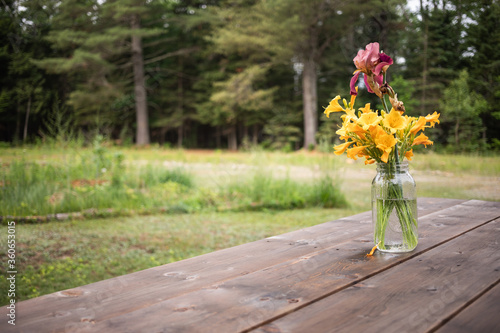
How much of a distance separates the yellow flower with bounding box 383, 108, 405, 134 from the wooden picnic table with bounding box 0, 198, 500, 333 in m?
0.35

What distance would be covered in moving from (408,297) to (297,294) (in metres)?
0.22

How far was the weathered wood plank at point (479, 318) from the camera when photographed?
680 millimetres

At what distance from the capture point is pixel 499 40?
5.36 meters

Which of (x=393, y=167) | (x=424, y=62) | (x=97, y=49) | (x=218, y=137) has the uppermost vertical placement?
(x=97, y=49)

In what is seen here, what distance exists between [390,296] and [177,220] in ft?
10.9

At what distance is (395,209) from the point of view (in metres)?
1.17

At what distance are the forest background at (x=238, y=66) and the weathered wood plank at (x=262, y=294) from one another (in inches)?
215

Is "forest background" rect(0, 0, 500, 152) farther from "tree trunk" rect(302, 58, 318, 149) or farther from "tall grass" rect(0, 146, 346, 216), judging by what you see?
"tall grass" rect(0, 146, 346, 216)

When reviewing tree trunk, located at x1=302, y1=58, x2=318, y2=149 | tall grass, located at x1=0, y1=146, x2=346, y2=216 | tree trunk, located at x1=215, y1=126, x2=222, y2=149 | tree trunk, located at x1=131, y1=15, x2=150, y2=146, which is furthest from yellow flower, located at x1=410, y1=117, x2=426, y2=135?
tree trunk, located at x1=215, y1=126, x2=222, y2=149

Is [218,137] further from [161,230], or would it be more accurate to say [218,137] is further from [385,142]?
[385,142]

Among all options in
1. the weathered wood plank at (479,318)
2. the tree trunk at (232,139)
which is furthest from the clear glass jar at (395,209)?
the tree trunk at (232,139)

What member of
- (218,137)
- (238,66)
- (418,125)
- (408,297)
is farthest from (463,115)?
(218,137)

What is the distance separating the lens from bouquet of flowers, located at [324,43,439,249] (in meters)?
1.13

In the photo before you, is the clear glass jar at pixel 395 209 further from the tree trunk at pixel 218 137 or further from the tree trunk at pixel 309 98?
the tree trunk at pixel 218 137
